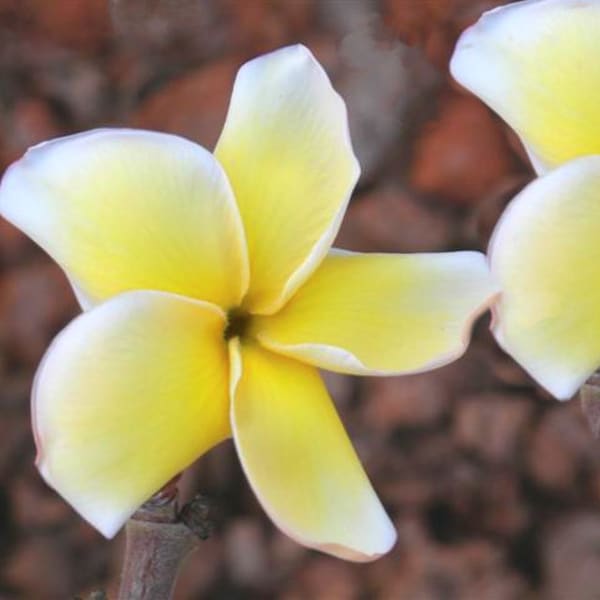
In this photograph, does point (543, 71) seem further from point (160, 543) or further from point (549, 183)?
point (160, 543)

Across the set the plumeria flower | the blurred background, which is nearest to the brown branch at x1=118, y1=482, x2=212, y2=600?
the plumeria flower

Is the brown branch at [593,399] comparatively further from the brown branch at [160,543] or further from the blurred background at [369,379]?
the blurred background at [369,379]

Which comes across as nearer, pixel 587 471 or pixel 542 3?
pixel 542 3

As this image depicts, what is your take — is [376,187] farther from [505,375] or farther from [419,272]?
[419,272]

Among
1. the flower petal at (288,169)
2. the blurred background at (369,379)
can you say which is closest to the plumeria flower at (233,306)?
the flower petal at (288,169)

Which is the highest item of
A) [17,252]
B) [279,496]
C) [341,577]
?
[279,496]

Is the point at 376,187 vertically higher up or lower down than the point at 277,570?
higher up

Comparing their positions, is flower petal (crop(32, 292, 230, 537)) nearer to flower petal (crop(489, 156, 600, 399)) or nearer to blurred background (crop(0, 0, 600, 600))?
flower petal (crop(489, 156, 600, 399))

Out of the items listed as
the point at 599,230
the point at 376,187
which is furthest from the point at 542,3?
the point at 376,187
